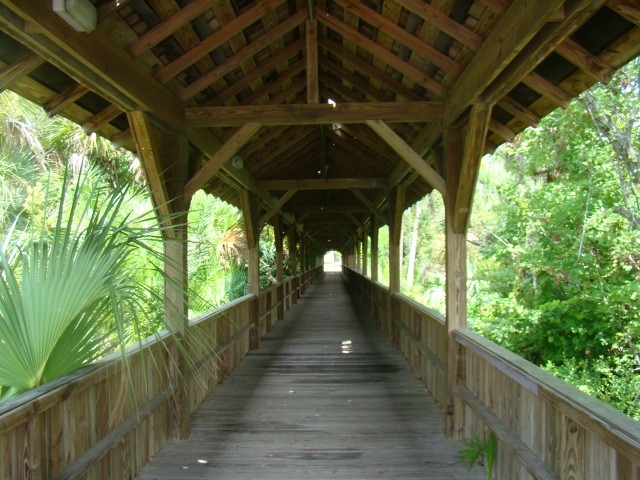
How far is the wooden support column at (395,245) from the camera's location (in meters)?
7.70

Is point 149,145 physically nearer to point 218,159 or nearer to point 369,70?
point 218,159

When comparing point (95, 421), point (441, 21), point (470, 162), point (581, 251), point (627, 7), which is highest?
point (441, 21)

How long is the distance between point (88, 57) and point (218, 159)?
1758 mm

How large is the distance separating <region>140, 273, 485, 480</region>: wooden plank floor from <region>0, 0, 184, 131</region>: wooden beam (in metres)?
2.64

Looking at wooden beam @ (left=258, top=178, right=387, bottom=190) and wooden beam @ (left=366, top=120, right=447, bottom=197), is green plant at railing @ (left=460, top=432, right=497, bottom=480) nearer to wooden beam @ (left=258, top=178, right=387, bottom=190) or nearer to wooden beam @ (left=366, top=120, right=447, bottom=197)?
wooden beam @ (left=366, top=120, right=447, bottom=197)

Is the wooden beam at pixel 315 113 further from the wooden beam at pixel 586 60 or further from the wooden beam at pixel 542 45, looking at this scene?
the wooden beam at pixel 586 60

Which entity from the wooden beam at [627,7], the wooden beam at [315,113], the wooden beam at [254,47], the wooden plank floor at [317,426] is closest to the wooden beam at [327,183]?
Answer: the wooden plank floor at [317,426]

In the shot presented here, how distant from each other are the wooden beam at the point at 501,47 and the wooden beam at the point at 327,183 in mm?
4396

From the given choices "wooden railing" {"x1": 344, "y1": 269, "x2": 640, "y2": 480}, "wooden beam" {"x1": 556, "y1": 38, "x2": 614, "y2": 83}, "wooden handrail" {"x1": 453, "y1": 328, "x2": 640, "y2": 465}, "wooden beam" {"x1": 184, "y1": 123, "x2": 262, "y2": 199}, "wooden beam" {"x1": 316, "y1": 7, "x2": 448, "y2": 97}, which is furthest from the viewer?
"wooden beam" {"x1": 184, "y1": 123, "x2": 262, "y2": 199}

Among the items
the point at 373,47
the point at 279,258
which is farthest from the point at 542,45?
the point at 279,258

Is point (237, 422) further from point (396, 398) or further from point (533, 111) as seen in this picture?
point (533, 111)

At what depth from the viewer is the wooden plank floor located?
357cm

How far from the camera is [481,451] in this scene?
3469 millimetres

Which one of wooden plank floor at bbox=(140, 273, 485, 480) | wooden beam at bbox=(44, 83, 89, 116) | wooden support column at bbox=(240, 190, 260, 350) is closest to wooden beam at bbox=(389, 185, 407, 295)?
wooden plank floor at bbox=(140, 273, 485, 480)
